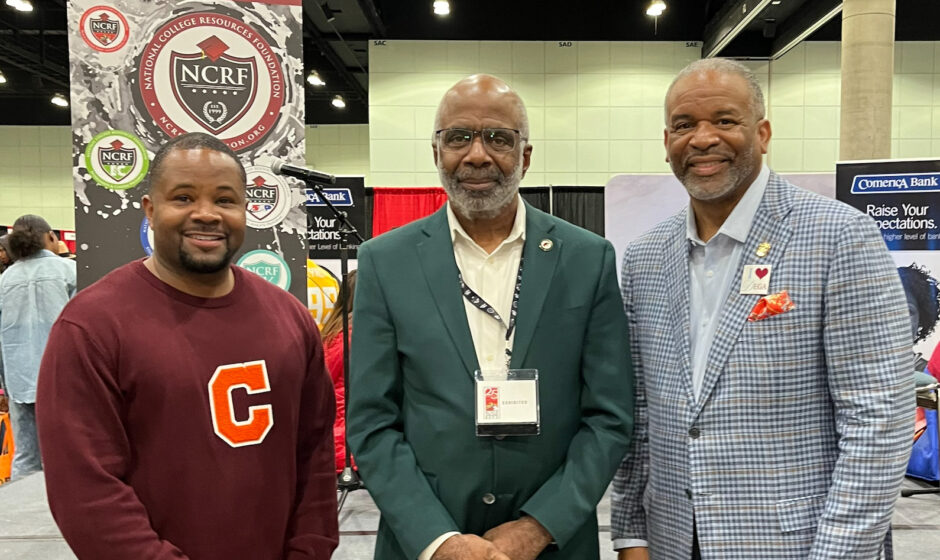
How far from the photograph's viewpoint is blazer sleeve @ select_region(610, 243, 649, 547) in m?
1.63

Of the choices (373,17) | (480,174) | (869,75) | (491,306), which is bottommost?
(491,306)

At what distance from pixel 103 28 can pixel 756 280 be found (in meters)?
2.69

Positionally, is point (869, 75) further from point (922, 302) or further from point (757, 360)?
point (757, 360)

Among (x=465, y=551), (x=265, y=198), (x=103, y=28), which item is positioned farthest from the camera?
(x=265, y=198)

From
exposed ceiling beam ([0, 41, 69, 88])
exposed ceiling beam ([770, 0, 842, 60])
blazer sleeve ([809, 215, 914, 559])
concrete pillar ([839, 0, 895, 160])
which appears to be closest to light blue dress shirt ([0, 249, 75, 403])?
blazer sleeve ([809, 215, 914, 559])

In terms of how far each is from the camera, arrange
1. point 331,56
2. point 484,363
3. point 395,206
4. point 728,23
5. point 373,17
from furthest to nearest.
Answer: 1. point 331,56
2. point 373,17
3. point 728,23
4. point 395,206
5. point 484,363

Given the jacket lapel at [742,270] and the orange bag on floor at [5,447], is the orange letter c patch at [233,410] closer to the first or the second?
the jacket lapel at [742,270]

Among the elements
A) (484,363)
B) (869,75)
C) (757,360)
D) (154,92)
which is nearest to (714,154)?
(757,360)

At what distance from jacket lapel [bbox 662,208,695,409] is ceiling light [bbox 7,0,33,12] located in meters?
10.2

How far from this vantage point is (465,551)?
1.39 m

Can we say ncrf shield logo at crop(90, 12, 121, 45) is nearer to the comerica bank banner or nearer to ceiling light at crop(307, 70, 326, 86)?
the comerica bank banner

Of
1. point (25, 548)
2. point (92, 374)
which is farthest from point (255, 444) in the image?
point (25, 548)

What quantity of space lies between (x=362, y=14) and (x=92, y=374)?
8414 mm

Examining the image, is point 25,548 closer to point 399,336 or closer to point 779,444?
point 399,336
